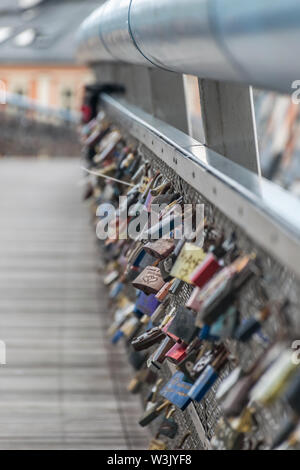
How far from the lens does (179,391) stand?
2.68m

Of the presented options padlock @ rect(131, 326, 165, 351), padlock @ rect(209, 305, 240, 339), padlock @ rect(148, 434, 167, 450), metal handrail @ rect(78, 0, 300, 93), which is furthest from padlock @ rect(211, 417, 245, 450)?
padlock @ rect(148, 434, 167, 450)

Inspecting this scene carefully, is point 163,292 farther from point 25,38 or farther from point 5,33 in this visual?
point 5,33

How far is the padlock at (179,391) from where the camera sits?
2643 millimetres

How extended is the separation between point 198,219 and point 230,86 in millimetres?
750

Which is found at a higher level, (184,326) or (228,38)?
(228,38)

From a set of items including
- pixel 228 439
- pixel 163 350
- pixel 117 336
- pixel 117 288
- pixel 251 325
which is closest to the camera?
pixel 251 325

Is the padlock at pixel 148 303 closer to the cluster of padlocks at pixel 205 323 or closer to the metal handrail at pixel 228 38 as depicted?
the cluster of padlocks at pixel 205 323

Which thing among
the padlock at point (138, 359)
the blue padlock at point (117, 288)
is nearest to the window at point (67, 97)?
the blue padlock at point (117, 288)

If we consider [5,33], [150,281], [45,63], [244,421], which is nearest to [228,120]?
[150,281]

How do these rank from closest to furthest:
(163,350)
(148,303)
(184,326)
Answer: (184,326) < (163,350) < (148,303)

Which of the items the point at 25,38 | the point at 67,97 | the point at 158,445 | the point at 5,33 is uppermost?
the point at 158,445

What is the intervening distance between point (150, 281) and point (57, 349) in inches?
97.4
